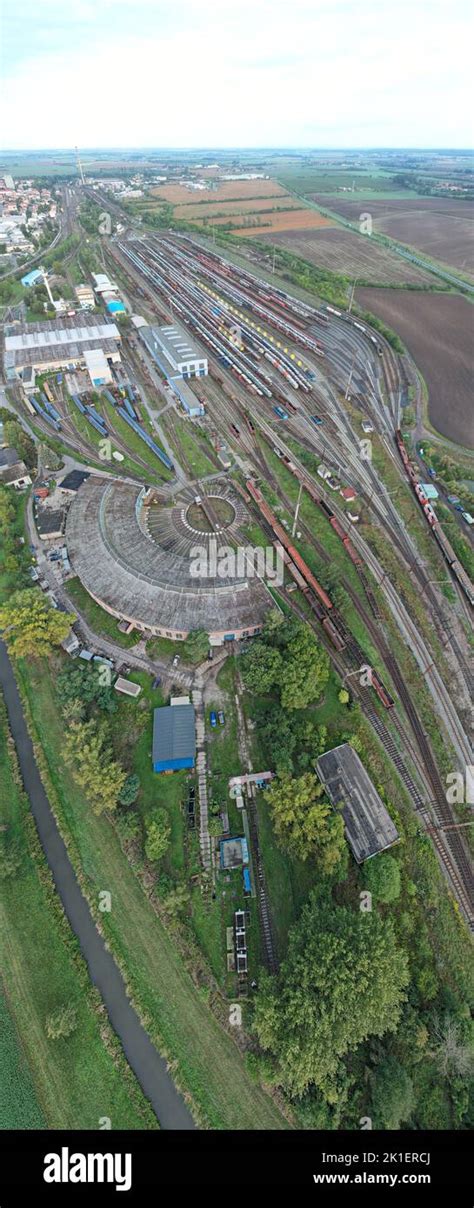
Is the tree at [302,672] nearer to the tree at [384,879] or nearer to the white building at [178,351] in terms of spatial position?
the tree at [384,879]

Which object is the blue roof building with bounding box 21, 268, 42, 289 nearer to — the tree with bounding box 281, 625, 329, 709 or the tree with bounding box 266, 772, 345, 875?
the tree with bounding box 281, 625, 329, 709

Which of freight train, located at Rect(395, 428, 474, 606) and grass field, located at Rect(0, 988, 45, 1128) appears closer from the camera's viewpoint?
grass field, located at Rect(0, 988, 45, 1128)

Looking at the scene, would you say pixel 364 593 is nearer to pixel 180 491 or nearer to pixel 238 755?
pixel 238 755

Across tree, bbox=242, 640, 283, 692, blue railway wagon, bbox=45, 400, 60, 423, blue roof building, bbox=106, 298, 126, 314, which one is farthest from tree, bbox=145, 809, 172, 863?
blue roof building, bbox=106, 298, 126, 314

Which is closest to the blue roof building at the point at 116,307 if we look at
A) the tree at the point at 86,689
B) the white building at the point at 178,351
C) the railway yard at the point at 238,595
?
the white building at the point at 178,351
